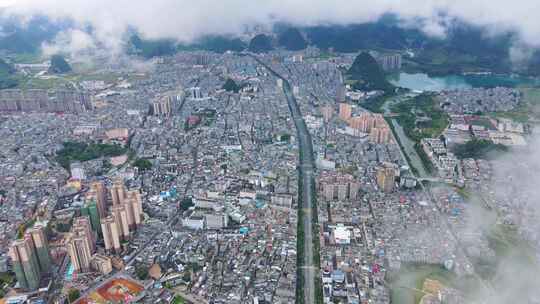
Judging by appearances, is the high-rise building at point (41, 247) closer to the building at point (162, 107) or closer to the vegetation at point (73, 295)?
the vegetation at point (73, 295)

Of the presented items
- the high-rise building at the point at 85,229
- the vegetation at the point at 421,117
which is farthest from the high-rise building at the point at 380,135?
the high-rise building at the point at 85,229

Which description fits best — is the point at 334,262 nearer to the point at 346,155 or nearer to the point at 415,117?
the point at 346,155

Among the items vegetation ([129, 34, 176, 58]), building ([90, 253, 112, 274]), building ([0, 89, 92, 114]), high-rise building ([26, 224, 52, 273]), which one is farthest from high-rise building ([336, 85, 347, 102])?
vegetation ([129, 34, 176, 58])

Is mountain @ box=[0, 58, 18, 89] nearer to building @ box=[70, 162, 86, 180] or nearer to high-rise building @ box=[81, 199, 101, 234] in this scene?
building @ box=[70, 162, 86, 180]

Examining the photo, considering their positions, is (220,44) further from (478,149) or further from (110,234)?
(110,234)

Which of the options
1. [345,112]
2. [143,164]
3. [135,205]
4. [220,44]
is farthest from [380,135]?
[220,44]

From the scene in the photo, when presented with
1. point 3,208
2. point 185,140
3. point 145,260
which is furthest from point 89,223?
point 185,140
